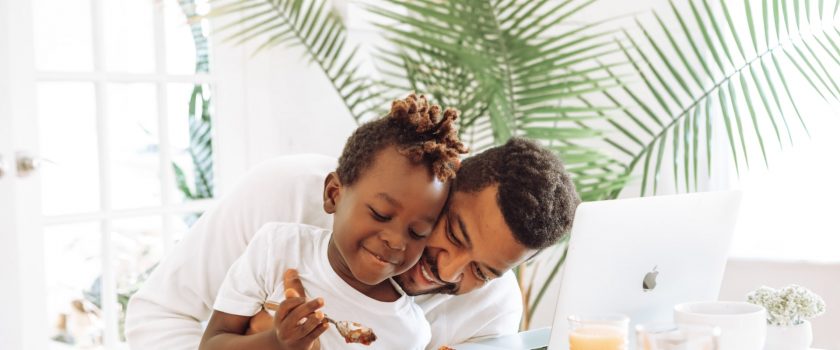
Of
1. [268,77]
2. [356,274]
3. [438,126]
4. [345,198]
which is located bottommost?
[356,274]

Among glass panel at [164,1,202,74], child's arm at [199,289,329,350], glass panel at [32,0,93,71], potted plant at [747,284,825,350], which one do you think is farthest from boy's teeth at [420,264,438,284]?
glass panel at [164,1,202,74]

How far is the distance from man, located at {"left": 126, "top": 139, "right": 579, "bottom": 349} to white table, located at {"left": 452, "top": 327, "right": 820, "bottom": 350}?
60 mm

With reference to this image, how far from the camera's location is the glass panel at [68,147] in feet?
8.46

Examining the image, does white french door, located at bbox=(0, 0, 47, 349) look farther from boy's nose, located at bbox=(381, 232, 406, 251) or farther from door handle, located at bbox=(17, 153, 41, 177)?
boy's nose, located at bbox=(381, 232, 406, 251)

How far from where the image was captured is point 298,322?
3.69 ft

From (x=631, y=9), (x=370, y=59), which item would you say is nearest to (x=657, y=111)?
(x=631, y=9)

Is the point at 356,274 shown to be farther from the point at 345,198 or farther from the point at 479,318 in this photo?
the point at 479,318

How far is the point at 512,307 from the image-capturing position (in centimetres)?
163

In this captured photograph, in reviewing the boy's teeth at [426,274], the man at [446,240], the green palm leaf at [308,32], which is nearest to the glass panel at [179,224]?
the green palm leaf at [308,32]

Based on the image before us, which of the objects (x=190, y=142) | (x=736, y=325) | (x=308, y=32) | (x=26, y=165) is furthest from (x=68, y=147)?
(x=736, y=325)

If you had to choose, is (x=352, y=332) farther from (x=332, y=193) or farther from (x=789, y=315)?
(x=789, y=315)

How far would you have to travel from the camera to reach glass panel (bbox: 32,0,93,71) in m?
2.55

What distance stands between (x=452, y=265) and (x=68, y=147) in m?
1.75

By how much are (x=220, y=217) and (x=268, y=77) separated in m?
1.61
